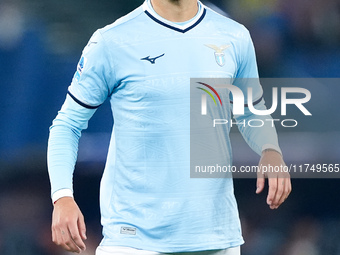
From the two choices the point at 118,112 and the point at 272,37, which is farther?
the point at 272,37

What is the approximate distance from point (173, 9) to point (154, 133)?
0.47 meters

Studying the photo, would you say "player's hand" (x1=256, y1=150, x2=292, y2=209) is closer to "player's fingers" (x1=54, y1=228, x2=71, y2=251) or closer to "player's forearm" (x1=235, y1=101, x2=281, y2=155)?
"player's forearm" (x1=235, y1=101, x2=281, y2=155)

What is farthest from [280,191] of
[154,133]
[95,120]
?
[95,120]

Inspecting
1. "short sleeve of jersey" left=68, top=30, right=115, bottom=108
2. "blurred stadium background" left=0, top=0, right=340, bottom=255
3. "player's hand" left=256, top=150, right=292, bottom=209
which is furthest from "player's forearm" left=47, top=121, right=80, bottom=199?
"blurred stadium background" left=0, top=0, right=340, bottom=255

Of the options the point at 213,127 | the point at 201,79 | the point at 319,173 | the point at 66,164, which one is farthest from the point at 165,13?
the point at 319,173

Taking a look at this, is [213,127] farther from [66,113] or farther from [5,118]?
[5,118]

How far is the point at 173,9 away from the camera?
8.30ft

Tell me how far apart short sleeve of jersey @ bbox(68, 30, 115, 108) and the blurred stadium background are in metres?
2.09

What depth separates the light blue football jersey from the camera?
238 cm

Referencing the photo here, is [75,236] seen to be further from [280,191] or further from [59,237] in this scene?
[280,191]

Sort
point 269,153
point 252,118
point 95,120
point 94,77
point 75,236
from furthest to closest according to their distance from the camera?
point 95,120
point 252,118
point 269,153
point 94,77
point 75,236

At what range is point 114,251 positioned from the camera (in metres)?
2.41

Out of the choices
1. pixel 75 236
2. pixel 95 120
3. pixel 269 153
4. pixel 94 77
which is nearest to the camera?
pixel 75 236

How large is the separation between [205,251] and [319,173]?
2.81m
